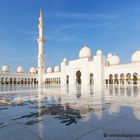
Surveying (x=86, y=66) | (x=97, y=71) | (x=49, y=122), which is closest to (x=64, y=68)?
(x=86, y=66)

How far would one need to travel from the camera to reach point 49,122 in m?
2.21

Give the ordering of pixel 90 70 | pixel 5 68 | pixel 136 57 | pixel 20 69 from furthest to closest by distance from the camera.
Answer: pixel 20 69 < pixel 5 68 < pixel 90 70 < pixel 136 57

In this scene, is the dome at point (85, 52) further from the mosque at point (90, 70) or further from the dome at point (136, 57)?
the dome at point (136, 57)

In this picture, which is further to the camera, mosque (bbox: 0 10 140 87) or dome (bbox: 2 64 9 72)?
dome (bbox: 2 64 9 72)

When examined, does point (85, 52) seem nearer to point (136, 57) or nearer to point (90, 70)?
point (90, 70)

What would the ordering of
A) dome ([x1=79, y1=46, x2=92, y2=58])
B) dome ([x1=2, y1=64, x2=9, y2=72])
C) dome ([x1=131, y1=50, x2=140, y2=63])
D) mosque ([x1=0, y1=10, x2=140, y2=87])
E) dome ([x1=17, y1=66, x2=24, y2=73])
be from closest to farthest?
mosque ([x1=0, y1=10, x2=140, y2=87]) < dome ([x1=131, y1=50, x2=140, y2=63]) < dome ([x1=79, y1=46, x2=92, y2=58]) < dome ([x1=2, y1=64, x2=9, y2=72]) < dome ([x1=17, y1=66, x2=24, y2=73])

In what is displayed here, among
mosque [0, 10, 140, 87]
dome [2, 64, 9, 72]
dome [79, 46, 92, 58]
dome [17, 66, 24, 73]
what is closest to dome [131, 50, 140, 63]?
mosque [0, 10, 140, 87]

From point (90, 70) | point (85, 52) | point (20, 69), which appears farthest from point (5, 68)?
point (90, 70)

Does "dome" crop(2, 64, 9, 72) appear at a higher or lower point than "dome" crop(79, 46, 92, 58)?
lower

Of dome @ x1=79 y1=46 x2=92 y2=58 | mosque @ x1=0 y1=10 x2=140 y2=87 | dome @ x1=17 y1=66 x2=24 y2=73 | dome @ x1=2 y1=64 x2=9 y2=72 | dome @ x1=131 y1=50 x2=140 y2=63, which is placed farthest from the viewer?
dome @ x1=17 y1=66 x2=24 y2=73

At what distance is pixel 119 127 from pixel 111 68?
81.4 feet

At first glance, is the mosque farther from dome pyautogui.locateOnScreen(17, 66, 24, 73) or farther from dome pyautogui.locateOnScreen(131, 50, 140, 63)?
dome pyautogui.locateOnScreen(17, 66, 24, 73)

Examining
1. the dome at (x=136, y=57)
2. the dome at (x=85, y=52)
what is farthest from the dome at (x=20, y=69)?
the dome at (x=136, y=57)

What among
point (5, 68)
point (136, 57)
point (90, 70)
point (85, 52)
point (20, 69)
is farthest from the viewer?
point (20, 69)
